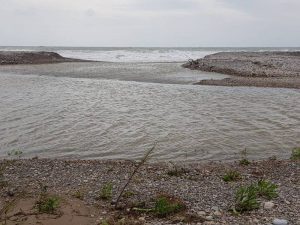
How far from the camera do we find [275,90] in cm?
2425

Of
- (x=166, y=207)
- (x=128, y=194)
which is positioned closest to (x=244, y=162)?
(x=128, y=194)

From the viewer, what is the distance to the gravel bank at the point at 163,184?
22.3 ft

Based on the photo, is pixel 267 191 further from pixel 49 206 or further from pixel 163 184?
pixel 49 206

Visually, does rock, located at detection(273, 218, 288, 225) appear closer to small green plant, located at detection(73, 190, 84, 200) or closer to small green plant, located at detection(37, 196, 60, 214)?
small green plant, located at detection(73, 190, 84, 200)

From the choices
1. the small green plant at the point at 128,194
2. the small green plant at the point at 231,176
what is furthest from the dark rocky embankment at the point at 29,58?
the small green plant at the point at 128,194

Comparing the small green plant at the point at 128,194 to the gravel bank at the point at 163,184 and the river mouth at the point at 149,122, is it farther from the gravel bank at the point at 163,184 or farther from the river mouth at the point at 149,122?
the river mouth at the point at 149,122

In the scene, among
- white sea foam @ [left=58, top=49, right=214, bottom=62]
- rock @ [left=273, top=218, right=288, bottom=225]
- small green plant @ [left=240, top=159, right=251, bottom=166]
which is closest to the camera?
rock @ [left=273, top=218, right=288, bottom=225]

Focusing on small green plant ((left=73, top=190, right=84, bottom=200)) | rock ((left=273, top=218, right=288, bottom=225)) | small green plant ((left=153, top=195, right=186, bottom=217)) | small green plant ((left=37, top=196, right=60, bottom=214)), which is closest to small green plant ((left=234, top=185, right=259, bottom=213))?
rock ((left=273, top=218, right=288, bottom=225))

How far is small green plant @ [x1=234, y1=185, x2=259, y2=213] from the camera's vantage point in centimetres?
692

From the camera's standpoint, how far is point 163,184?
827cm

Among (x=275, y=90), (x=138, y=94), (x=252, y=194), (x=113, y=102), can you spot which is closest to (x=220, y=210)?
(x=252, y=194)

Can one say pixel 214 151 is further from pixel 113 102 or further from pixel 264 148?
pixel 113 102

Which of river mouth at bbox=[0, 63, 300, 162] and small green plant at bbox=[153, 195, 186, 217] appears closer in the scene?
small green plant at bbox=[153, 195, 186, 217]

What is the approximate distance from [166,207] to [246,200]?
138 cm
